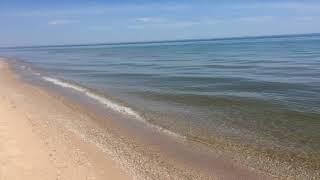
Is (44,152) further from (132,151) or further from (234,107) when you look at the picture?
(234,107)

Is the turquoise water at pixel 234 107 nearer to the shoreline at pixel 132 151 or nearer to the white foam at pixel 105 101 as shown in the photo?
the white foam at pixel 105 101

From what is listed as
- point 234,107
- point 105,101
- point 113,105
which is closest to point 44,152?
point 113,105

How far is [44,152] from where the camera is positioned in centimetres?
1120

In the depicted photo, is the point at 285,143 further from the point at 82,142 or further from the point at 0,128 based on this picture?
the point at 0,128

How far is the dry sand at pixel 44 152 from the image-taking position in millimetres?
9672

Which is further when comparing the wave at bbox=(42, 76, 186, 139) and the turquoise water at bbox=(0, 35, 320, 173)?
the wave at bbox=(42, 76, 186, 139)

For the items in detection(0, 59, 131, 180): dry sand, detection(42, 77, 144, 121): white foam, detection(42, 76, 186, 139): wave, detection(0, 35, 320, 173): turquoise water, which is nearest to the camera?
detection(0, 59, 131, 180): dry sand

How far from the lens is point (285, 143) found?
1296 cm

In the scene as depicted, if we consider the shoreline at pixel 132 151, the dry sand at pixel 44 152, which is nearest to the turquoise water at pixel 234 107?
the shoreline at pixel 132 151

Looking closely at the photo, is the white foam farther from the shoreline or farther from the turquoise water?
the shoreline

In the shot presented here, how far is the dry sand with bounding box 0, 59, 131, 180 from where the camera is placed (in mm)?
9672

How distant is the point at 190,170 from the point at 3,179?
429cm

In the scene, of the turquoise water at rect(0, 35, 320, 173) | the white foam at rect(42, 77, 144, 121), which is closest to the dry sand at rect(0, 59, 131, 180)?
the white foam at rect(42, 77, 144, 121)

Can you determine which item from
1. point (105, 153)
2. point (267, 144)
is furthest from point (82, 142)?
point (267, 144)
